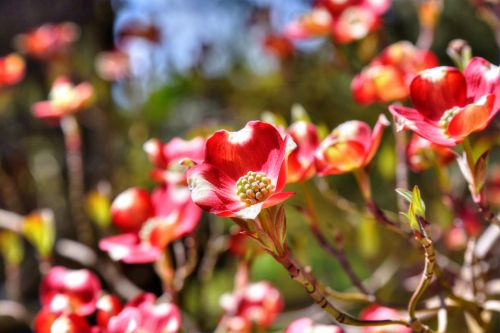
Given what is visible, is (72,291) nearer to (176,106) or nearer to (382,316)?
(382,316)

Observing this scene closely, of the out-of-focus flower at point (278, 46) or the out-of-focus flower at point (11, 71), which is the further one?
the out-of-focus flower at point (278, 46)

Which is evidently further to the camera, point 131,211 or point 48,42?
point 48,42

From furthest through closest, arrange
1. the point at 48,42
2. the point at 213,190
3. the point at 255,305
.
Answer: the point at 48,42 < the point at 255,305 < the point at 213,190

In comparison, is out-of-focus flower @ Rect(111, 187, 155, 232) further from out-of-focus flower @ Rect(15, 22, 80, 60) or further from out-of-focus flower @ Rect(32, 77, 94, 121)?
out-of-focus flower @ Rect(15, 22, 80, 60)

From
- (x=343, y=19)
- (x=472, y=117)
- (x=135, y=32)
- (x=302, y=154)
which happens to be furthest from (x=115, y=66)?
(x=472, y=117)

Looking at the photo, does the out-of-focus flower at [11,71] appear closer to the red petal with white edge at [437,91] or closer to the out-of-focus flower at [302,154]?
the out-of-focus flower at [302,154]

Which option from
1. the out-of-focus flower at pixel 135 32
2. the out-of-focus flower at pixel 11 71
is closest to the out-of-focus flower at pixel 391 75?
the out-of-focus flower at pixel 11 71

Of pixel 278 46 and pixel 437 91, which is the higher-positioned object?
pixel 278 46

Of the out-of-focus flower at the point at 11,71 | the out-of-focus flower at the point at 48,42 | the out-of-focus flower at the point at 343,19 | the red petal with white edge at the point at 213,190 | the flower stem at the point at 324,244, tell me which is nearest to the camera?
the red petal with white edge at the point at 213,190
